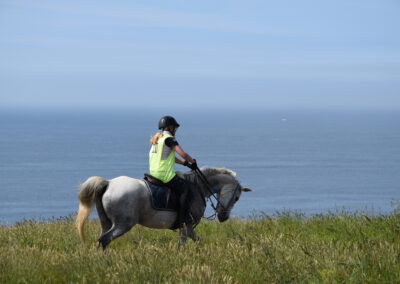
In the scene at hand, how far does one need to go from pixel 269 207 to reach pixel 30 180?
4981 centimetres

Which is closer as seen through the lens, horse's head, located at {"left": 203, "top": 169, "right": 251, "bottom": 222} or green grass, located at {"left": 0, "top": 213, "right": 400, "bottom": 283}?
green grass, located at {"left": 0, "top": 213, "right": 400, "bottom": 283}

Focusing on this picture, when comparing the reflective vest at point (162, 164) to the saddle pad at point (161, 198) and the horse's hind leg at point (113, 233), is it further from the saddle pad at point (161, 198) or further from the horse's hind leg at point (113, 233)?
the horse's hind leg at point (113, 233)

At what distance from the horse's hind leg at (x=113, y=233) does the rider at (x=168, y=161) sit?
3.55ft

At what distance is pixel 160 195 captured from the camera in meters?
11.6

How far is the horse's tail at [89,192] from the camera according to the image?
11016mm

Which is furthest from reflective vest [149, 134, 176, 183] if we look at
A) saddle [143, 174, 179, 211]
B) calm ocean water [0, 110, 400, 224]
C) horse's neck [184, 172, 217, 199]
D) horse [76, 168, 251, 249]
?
calm ocean water [0, 110, 400, 224]

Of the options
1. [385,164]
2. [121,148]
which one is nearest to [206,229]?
[385,164]

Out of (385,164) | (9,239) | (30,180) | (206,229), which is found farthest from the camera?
(385,164)

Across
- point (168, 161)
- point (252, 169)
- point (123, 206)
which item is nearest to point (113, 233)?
point (123, 206)

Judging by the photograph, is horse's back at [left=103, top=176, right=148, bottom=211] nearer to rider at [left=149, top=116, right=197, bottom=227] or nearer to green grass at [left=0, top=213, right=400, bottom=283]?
rider at [left=149, top=116, right=197, bottom=227]

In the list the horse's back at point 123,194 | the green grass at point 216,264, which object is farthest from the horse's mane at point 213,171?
the green grass at point 216,264

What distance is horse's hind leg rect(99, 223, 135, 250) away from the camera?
1115 centimetres

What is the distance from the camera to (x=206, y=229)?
45.6 ft

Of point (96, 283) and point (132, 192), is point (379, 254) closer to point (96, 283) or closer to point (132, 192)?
point (96, 283)
